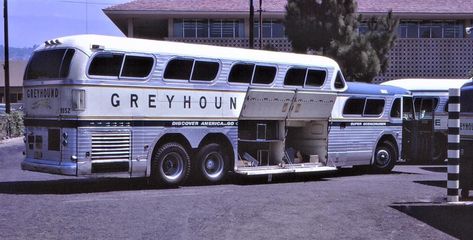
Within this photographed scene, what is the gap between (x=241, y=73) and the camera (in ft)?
47.5

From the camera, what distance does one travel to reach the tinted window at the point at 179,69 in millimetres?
13289

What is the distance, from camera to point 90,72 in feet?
39.7

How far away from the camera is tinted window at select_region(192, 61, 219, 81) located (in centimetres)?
1370

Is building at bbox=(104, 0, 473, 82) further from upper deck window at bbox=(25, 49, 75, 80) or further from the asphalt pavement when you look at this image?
upper deck window at bbox=(25, 49, 75, 80)

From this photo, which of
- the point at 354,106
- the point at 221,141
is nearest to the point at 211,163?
the point at 221,141

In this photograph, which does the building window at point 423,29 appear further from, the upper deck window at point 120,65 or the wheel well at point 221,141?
the upper deck window at point 120,65

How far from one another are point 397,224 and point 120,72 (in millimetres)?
6421

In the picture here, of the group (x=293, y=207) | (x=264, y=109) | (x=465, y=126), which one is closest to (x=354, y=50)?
(x=264, y=109)

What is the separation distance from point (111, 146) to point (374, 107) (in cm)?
832

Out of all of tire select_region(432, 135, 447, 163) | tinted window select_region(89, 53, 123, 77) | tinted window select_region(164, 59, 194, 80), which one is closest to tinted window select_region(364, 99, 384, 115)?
tire select_region(432, 135, 447, 163)

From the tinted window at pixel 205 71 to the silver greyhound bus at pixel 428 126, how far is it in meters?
9.05

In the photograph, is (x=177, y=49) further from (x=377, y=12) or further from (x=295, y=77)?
(x=377, y=12)

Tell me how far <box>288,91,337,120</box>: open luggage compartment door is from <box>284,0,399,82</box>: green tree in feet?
33.6

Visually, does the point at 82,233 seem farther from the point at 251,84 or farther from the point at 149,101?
the point at 251,84
